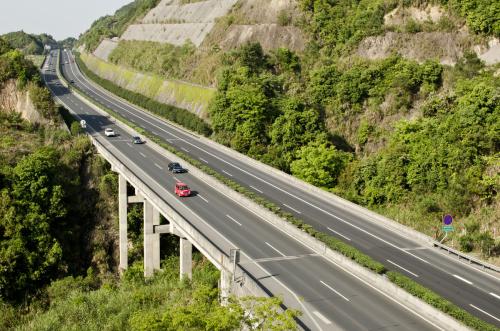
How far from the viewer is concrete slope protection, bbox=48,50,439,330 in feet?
77.6

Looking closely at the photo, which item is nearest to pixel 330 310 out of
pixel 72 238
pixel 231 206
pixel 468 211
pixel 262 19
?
pixel 231 206

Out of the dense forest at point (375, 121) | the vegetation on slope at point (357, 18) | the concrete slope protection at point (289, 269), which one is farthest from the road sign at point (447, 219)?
the vegetation on slope at point (357, 18)

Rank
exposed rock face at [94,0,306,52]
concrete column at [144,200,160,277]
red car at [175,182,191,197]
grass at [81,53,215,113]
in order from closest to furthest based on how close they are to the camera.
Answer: red car at [175,182,191,197] → concrete column at [144,200,160,277] → grass at [81,53,215,113] → exposed rock face at [94,0,306,52]

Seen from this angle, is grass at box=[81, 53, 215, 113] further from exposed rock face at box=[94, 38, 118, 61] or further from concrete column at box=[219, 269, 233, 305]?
concrete column at box=[219, 269, 233, 305]

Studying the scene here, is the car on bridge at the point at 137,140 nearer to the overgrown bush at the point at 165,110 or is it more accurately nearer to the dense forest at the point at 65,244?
the dense forest at the point at 65,244

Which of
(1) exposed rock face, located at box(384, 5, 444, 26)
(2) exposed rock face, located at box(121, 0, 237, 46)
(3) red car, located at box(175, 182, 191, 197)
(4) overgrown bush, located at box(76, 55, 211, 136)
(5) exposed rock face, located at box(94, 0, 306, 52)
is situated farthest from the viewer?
(2) exposed rock face, located at box(121, 0, 237, 46)

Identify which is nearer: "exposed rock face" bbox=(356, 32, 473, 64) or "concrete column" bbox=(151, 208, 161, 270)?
"concrete column" bbox=(151, 208, 161, 270)

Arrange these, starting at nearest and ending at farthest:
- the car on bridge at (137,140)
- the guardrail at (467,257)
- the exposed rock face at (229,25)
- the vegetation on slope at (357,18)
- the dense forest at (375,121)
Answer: the guardrail at (467,257)
the dense forest at (375,121)
the vegetation on slope at (357,18)
the car on bridge at (137,140)
the exposed rock face at (229,25)

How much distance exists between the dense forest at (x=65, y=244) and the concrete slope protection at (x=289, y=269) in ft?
12.4

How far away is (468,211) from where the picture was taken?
4016 centimetres

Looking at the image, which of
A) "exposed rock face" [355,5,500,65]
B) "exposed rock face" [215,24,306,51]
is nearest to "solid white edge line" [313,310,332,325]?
"exposed rock face" [355,5,500,65]

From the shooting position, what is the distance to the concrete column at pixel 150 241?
45.2 meters

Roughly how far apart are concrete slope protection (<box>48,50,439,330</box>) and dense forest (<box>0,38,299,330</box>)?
3.78 meters

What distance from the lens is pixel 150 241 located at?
148 feet
